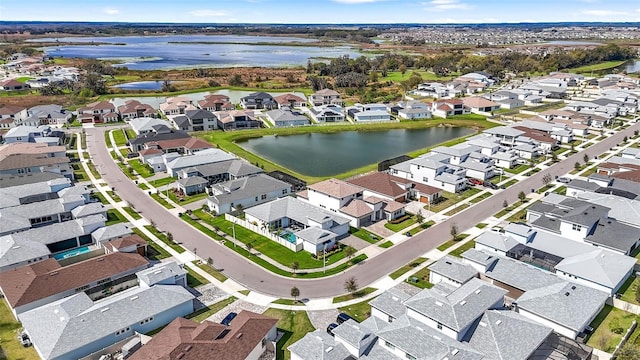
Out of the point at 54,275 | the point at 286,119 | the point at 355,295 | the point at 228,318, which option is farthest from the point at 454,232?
the point at 286,119

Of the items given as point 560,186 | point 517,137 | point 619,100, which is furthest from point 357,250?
point 619,100

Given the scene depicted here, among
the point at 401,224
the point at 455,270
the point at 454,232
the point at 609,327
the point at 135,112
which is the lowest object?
the point at 609,327

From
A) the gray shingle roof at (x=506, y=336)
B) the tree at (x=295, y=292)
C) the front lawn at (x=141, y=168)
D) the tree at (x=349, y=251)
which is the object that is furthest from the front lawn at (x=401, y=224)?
the front lawn at (x=141, y=168)

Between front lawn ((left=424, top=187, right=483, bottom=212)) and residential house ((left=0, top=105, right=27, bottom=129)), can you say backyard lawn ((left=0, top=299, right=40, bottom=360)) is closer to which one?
front lawn ((left=424, top=187, right=483, bottom=212))

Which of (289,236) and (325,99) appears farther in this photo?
(325,99)

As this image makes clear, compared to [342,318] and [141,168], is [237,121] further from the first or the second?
[342,318]

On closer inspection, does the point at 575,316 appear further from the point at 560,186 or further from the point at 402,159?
the point at 402,159
